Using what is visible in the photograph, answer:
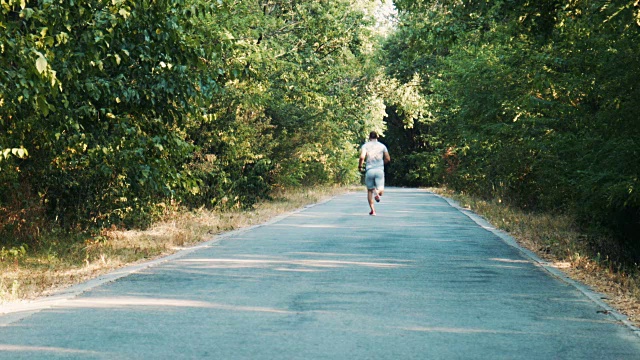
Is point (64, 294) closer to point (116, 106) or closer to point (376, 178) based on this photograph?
point (116, 106)

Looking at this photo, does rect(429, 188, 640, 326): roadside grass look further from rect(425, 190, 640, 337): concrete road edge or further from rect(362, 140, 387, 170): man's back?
rect(362, 140, 387, 170): man's back

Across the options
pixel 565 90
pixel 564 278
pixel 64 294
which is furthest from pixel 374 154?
pixel 64 294

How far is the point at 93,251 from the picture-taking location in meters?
14.0

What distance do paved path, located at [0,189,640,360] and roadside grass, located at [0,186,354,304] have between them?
0.67 meters

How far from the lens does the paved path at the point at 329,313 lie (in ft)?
22.6

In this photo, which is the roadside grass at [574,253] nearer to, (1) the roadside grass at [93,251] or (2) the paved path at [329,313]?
(2) the paved path at [329,313]

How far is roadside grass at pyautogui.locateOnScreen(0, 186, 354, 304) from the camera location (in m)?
10.7

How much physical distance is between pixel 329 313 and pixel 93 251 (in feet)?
21.6

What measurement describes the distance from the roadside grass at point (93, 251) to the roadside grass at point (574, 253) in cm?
624

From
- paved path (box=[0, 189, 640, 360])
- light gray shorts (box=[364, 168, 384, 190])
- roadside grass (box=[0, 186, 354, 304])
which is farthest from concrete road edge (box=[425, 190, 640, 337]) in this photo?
roadside grass (box=[0, 186, 354, 304])

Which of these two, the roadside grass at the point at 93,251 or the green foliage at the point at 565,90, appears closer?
the roadside grass at the point at 93,251

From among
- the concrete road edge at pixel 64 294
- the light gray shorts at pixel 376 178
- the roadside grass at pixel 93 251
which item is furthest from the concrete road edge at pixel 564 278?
the roadside grass at pixel 93 251

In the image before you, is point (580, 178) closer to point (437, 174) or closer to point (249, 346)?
point (249, 346)

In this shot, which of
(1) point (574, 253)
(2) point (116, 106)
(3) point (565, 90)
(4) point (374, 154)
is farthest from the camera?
(4) point (374, 154)
